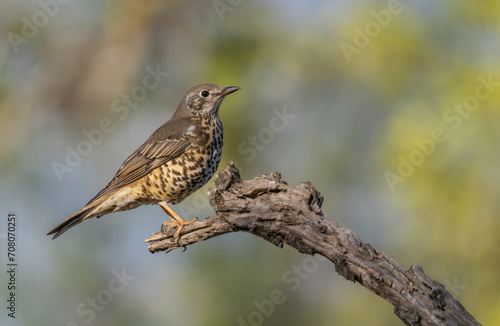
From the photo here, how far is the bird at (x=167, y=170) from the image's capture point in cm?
742

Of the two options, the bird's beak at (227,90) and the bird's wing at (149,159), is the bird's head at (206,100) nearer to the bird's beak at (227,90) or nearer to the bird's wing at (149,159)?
the bird's beak at (227,90)

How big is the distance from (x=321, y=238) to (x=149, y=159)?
2.98m

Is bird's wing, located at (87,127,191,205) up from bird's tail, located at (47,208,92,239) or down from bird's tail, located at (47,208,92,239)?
up

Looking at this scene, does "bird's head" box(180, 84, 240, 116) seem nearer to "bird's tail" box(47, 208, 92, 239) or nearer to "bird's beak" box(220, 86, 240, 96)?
"bird's beak" box(220, 86, 240, 96)

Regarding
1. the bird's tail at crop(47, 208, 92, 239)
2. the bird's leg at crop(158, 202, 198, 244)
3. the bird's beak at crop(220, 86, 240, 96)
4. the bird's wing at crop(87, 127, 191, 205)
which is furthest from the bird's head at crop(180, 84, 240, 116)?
the bird's tail at crop(47, 208, 92, 239)

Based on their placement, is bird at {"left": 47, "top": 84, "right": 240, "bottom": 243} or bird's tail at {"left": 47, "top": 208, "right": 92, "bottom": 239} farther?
bird at {"left": 47, "top": 84, "right": 240, "bottom": 243}

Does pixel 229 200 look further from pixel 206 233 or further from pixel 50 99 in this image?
pixel 50 99

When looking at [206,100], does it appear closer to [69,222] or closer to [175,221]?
[175,221]

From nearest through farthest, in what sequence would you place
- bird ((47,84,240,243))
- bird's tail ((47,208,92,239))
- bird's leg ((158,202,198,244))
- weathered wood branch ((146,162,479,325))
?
weathered wood branch ((146,162,479,325)) → bird's leg ((158,202,198,244)) → bird's tail ((47,208,92,239)) → bird ((47,84,240,243))

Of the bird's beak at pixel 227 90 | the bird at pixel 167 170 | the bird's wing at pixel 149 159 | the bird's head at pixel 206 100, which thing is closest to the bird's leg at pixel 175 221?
the bird at pixel 167 170

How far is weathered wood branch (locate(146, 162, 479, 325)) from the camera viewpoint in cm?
518

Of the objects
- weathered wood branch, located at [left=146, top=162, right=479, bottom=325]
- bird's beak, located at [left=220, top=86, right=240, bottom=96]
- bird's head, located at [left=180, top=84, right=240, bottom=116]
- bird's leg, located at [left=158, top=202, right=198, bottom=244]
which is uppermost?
bird's beak, located at [left=220, top=86, right=240, bottom=96]

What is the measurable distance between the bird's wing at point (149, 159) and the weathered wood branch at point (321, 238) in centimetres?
179

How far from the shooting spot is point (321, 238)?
543 cm
